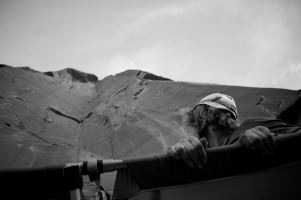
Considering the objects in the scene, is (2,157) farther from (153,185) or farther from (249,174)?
(249,174)

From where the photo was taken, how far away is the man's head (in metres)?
1.87

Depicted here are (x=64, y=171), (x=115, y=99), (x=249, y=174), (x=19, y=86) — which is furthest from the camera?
(x=115, y=99)

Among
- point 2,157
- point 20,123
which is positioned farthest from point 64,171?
point 20,123

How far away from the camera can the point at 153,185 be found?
0.86 m

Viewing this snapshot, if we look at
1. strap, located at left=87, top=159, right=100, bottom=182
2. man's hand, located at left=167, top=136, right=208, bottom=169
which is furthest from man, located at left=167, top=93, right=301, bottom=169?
strap, located at left=87, top=159, right=100, bottom=182

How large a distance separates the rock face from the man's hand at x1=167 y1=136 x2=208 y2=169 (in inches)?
110

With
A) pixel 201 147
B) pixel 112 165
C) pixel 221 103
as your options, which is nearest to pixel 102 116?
pixel 221 103

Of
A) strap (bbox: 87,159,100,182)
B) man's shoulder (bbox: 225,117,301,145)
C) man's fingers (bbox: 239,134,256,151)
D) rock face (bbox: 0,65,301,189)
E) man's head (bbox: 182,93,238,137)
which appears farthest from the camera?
rock face (bbox: 0,65,301,189)

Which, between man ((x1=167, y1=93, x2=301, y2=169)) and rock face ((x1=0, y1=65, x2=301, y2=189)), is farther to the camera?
rock face ((x1=0, y1=65, x2=301, y2=189))

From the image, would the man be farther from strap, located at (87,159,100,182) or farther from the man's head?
strap, located at (87,159,100,182)

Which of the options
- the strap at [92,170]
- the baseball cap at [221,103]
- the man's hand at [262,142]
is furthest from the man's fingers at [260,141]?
the baseball cap at [221,103]

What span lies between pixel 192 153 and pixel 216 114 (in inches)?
47.8

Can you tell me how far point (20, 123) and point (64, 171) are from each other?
4.38m

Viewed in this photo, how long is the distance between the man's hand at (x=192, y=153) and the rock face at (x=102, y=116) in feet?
9.14
